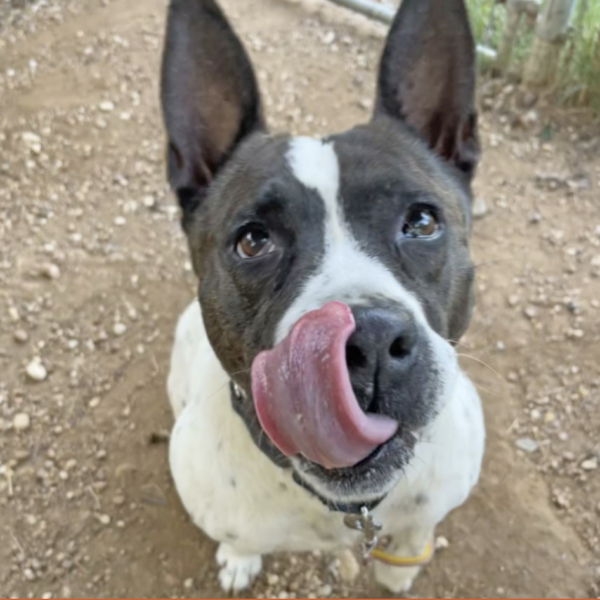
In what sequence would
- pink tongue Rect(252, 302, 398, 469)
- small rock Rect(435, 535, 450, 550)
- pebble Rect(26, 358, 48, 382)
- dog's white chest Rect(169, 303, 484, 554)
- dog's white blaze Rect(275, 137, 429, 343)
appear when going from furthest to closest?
1. pebble Rect(26, 358, 48, 382)
2. small rock Rect(435, 535, 450, 550)
3. dog's white chest Rect(169, 303, 484, 554)
4. dog's white blaze Rect(275, 137, 429, 343)
5. pink tongue Rect(252, 302, 398, 469)

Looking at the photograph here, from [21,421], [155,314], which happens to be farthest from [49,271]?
[21,421]

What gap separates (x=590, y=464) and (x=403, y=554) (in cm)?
111

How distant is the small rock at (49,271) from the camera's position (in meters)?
4.25

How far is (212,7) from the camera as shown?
2285mm

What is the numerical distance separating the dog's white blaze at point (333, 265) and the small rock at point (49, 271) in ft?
7.89

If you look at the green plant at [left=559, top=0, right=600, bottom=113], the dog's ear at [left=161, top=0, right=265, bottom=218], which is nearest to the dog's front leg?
the dog's ear at [left=161, top=0, right=265, bottom=218]

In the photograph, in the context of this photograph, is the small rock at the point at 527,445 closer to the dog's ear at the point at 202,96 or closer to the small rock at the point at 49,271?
the dog's ear at the point at 202,96

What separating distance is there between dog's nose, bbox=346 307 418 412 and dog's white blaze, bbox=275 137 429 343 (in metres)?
0.08

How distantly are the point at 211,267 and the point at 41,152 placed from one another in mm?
2986

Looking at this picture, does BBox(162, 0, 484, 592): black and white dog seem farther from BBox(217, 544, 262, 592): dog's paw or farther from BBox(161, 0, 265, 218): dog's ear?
BBox(217, 544, 262, 592): dog's paw

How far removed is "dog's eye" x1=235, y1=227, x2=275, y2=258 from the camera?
7.06 ft

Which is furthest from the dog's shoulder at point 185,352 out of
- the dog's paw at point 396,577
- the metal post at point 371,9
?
the metal post at point 371,9

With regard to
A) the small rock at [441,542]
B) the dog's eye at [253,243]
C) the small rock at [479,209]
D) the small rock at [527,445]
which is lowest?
the small rock at [441,542]

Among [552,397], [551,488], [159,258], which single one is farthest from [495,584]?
[159,258]
